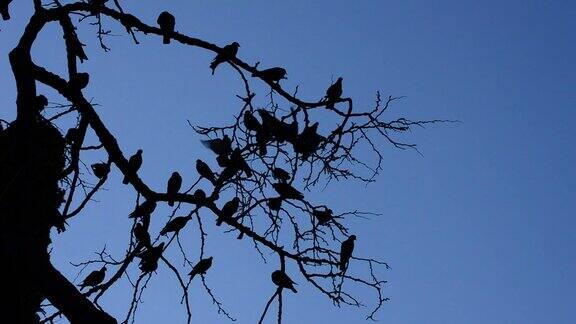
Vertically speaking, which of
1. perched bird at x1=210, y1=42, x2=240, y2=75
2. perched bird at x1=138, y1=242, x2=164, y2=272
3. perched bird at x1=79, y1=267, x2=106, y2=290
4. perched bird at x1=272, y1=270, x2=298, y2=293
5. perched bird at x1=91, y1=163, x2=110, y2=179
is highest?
perched bird at x1=210, y1=42, x2=240, y2=75

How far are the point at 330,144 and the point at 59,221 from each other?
1.39 meters

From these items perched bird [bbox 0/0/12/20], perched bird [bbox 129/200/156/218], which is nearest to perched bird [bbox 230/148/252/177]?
perched bird [bbox 129/200/156/218]

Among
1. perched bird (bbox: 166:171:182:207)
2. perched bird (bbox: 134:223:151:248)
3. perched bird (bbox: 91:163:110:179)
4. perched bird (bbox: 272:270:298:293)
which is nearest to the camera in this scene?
perched bird (bbox: 272:270:298:293)

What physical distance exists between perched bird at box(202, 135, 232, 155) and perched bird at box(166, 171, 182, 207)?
0.30m

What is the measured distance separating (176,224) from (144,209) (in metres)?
0.20

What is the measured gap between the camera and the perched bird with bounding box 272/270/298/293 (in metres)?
3.48

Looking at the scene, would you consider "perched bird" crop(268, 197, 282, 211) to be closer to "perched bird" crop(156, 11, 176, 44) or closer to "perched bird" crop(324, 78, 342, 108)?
"perched bird" crop(324, 78, 342, 108)

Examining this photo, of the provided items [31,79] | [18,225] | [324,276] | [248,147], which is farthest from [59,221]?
[324,276]

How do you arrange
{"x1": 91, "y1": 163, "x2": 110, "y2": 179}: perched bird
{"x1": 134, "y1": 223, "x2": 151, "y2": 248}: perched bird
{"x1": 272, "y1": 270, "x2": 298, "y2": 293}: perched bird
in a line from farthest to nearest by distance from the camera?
{"x1": 91, "y1": 163, "x2": 110, "y2": 179}: perched bird, {"x1": 134, "y1": 223, "x2": 151, "y2": 248}: perched bird, {"x1": 272, "y1": 270, "x2": 298, "y2": 293}: perched bird

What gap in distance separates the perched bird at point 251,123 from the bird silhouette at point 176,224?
0.54 metres

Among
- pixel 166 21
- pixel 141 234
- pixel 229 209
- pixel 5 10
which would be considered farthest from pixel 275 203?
pixel 5 10

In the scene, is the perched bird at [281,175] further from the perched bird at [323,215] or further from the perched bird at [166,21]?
the perched bird at [166,21]

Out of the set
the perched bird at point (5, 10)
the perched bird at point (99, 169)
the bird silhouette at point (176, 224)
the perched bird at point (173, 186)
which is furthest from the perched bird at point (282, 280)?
the perched bird at point (5, 10)

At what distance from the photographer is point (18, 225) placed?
3.23 meters
